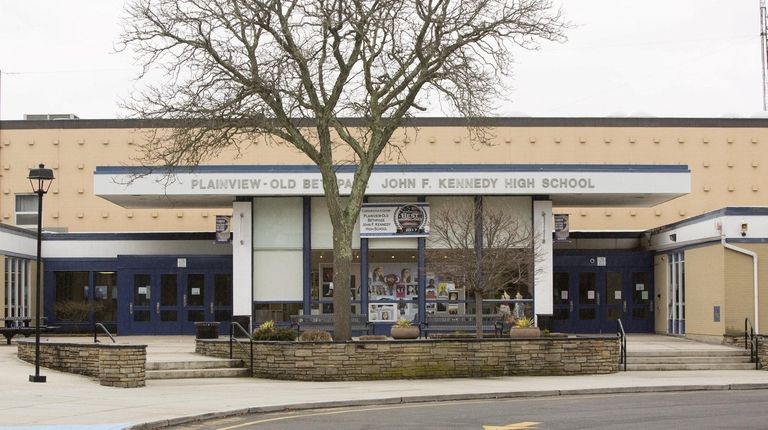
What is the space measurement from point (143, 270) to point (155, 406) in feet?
77.0

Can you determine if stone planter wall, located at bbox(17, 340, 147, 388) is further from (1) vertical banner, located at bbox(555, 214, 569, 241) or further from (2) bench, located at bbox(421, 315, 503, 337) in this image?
(1) vertical banner, located at bbox(555, 214, 569, 241)

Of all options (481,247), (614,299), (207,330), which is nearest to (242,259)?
(207,330)

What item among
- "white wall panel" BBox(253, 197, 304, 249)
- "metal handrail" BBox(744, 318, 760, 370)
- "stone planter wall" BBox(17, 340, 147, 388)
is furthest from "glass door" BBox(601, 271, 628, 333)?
"stone planter wall" BBox(17, 340, 147, 388)

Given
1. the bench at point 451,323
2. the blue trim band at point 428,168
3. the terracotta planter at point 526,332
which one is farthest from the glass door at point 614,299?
the terracotta planter at point 526,332

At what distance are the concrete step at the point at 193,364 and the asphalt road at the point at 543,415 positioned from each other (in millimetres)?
7909

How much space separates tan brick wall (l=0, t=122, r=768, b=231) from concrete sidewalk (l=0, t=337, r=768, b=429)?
2161 centimetres

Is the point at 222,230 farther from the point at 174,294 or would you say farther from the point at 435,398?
the point at 435,398

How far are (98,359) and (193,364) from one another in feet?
9.51

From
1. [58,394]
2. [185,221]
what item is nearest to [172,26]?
[58,394]

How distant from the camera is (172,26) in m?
27.0

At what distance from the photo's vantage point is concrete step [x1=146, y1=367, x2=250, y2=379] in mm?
26219

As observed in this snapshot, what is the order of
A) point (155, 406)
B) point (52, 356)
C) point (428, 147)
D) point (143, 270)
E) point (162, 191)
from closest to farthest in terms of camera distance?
point (155, 406), point (52, 356), point (162, 191), point (143, 270), point (428, 147)

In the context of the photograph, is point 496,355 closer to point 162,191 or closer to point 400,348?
point 400,348

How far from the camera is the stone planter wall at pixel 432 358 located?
85.6 feet
